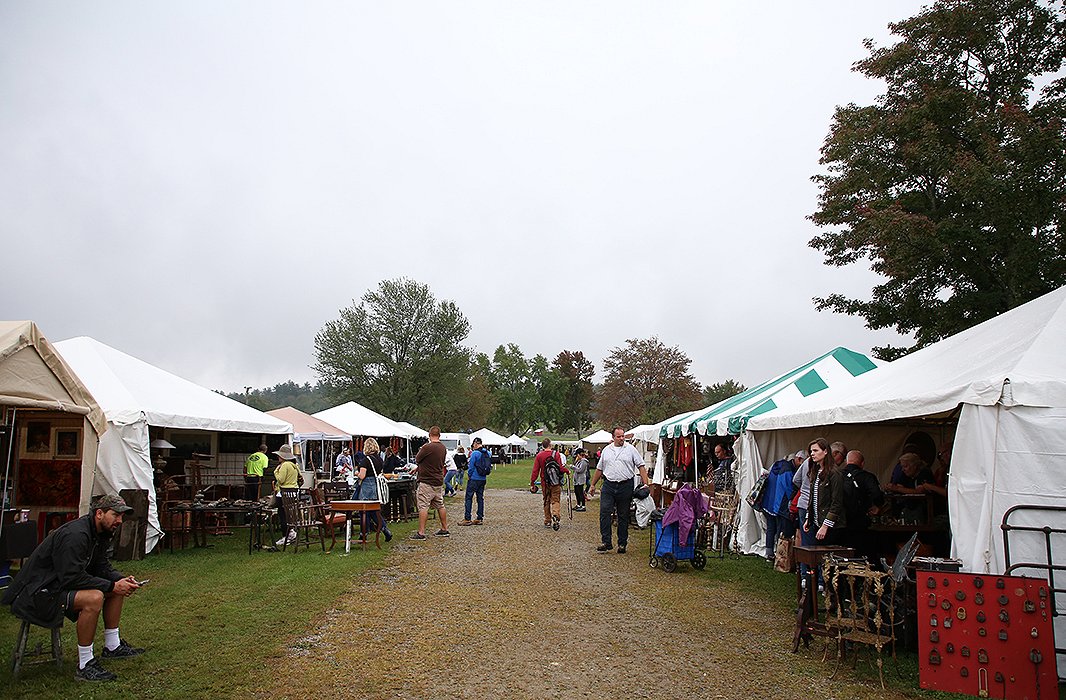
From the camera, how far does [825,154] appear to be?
49.5 ft

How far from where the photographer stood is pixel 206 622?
21.4 feet

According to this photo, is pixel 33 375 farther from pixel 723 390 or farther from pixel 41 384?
pixel 723 390

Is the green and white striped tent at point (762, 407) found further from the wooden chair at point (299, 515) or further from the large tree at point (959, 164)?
the wooden chair at point (299, 515)

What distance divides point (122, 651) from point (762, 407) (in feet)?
29.9

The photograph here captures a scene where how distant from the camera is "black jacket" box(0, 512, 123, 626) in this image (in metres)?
4.79

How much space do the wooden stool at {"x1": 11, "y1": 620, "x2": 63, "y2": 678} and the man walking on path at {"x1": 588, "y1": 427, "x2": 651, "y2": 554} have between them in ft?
23.3

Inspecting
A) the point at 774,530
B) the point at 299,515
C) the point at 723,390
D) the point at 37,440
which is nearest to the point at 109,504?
the point at 299,515

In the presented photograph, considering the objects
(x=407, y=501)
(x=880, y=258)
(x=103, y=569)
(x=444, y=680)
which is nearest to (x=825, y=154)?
(x=880, y=258)

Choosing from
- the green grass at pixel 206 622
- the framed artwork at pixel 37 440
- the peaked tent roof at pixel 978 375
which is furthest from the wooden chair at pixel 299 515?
the peaked tent roof at pixel 978 375

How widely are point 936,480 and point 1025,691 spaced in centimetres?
395

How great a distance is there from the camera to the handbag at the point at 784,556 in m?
8.78

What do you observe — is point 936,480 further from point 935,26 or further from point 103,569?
point 935,26

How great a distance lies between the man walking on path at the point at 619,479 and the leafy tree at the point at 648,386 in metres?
32.9

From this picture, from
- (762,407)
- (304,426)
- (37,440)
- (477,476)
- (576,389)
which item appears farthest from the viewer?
(576,389)
